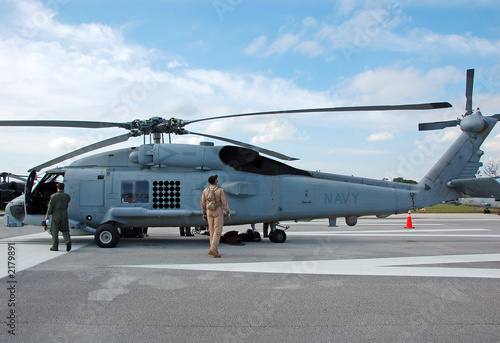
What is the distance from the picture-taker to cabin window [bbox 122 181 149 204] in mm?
9805

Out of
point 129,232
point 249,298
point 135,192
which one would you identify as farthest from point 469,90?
point 129,232

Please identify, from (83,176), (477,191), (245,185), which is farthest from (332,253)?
(83,176)

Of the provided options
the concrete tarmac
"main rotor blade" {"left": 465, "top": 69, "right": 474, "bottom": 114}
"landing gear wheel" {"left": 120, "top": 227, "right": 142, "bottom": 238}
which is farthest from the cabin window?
"main rotor blade" {"left": 465, "top": 69, "right": 474, "bottom": 114}

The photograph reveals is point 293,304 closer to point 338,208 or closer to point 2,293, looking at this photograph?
point 2,293

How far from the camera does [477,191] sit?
1038 cm

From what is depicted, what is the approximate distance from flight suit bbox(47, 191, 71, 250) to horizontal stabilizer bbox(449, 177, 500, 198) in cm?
1004

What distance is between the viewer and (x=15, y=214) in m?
10.1

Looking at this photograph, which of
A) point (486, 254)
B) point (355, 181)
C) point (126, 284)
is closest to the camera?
point (126, 284)

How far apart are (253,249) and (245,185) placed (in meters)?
1.79

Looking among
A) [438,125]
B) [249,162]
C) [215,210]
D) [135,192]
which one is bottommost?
[215,210]

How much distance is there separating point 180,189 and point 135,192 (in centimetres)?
116

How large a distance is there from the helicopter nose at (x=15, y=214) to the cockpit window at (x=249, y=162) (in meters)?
5.49

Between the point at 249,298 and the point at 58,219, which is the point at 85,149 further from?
the point at 249,298

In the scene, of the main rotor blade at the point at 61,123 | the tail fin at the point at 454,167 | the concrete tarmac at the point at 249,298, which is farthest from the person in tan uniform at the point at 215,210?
the tail fin at the point at 454,167
